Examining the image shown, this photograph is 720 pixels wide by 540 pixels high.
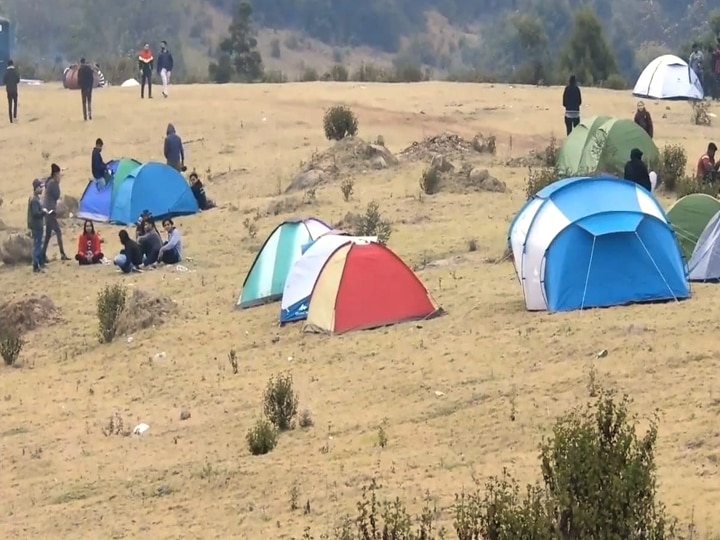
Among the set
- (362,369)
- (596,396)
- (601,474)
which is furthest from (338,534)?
(362,369)

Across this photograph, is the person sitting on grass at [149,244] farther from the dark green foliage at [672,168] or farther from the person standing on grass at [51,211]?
the dark green foliage at [672,168]

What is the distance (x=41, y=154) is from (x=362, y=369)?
19738 mm

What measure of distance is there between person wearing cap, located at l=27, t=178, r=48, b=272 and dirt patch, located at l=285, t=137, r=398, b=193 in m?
6.05

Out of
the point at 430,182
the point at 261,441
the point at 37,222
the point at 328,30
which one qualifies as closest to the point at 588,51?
the point at 430,182

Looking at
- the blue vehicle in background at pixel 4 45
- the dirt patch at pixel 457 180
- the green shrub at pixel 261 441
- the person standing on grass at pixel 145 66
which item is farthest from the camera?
the blue vehicle in background at pixel 4 45

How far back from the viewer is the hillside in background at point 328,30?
306 ft

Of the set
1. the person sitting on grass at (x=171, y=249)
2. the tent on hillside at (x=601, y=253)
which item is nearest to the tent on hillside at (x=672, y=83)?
the person sitting on grass at (x=171, y=249)

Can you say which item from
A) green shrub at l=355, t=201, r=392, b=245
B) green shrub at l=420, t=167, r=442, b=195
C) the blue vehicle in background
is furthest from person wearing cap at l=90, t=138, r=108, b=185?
the blue vehicle in background

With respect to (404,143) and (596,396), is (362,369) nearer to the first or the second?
(596,396)

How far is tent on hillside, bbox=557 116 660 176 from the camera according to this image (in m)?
23.2

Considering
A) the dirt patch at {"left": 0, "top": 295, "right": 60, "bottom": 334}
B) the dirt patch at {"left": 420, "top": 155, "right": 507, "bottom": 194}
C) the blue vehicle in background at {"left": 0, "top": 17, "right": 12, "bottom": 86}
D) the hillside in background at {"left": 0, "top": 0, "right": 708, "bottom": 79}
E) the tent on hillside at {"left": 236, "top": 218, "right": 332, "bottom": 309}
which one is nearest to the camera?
the tent on hillside at {"left": 236, "top": 218, "right": 332, "bottom": 309}

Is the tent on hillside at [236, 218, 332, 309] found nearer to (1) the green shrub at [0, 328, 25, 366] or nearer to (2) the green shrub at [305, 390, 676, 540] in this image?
(1) the green shrub at [0, 328, 25, 366]

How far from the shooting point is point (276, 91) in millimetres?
38969

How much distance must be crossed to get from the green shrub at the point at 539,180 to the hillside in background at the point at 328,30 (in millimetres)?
64883
